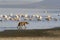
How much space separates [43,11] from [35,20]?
94 centimetres

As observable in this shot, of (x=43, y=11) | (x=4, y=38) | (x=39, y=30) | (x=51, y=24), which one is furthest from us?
(x=43, y=11)

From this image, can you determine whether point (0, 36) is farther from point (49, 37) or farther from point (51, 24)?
point (51, 24)

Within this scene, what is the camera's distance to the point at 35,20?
954cm

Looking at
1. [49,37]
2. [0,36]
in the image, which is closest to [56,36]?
[49,37]

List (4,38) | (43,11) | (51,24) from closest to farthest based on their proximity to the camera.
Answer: (4,38) → (51,24) → (43,11)

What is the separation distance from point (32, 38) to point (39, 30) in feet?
3.49

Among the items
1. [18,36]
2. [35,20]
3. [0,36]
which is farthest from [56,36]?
[35,20]

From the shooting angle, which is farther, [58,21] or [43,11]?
[43,11]

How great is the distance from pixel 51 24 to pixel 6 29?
60.5 inches

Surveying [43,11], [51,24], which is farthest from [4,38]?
[43,11]

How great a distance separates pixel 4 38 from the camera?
22.8ft

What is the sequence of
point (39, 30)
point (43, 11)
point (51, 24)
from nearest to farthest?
1. point (39, 30)
2. point (51, 24)
3. point (43, 11)

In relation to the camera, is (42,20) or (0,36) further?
(42,20)

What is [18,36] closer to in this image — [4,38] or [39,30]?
[4,38]
